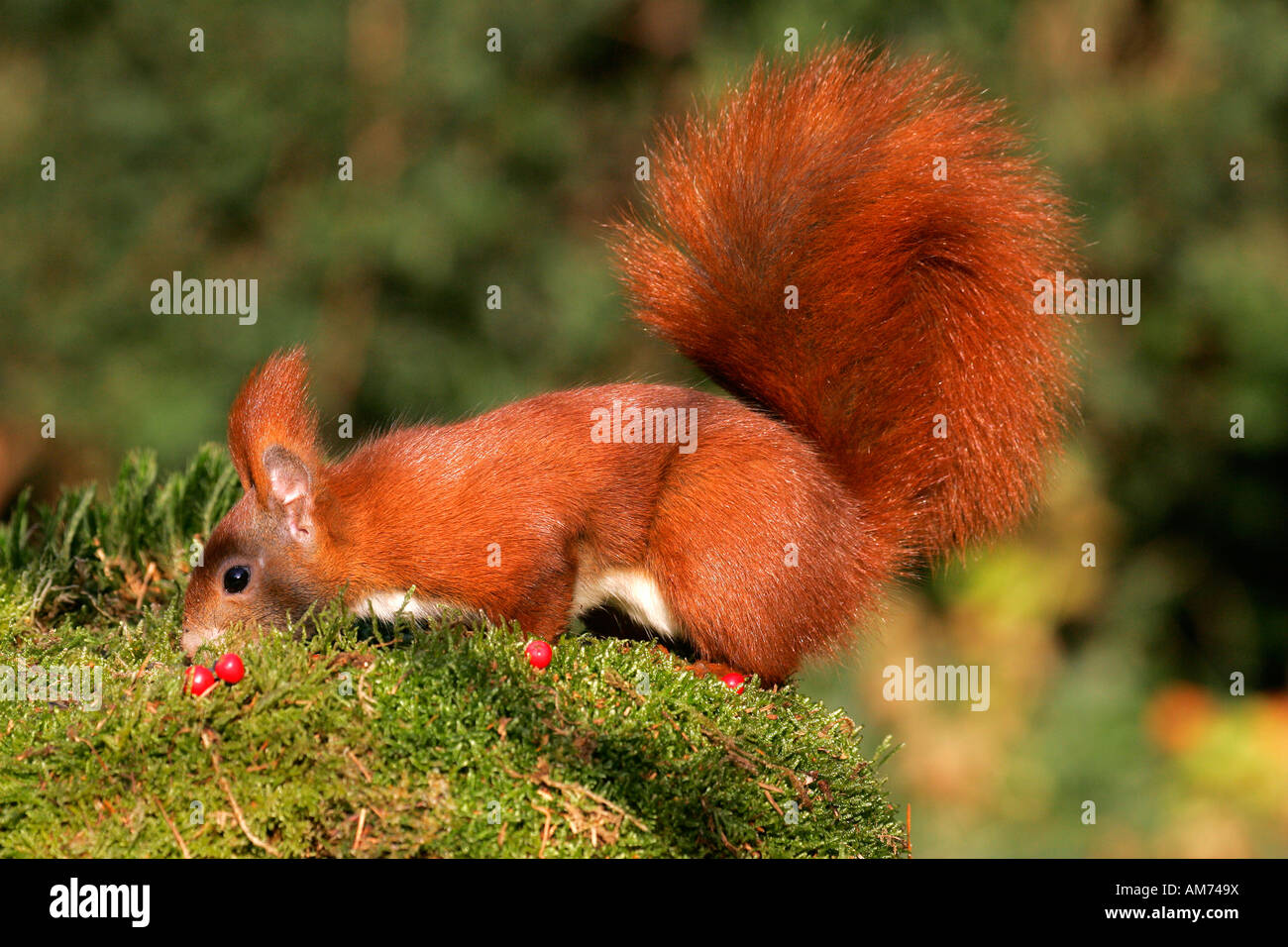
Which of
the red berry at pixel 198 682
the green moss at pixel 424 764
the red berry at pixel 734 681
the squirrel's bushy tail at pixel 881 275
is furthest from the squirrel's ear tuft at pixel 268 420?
the red berry at pixel 734 681

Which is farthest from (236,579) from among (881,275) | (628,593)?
(881,275)

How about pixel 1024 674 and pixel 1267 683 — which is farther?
pixel 1267 683

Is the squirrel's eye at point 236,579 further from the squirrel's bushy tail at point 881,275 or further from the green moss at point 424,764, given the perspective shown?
the squirrel's bushy tail at point 881,275

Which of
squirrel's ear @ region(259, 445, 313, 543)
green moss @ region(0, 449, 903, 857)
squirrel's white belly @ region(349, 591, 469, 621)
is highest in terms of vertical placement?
squirrel's ear @ region(259, 445, 313, 543)

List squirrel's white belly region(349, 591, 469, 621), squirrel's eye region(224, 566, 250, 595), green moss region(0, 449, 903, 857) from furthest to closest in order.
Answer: squirrel's white belly region(349, 591, 469, 621) → squirrel's eye region(224, 566, 250, 595) → green moss region(0, 449, 903, 857)

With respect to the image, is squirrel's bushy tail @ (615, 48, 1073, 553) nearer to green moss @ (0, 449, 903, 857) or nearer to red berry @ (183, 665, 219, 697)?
green moss @ (0, 449, 903, 857)

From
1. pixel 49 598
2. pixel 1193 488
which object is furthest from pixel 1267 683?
pixel 49 598

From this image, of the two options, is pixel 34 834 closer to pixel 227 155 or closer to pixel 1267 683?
pixel 227 155

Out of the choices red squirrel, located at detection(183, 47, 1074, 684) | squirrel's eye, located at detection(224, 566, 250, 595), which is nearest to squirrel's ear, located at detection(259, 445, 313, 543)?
red squirrel, located at detection(183, 47, 1074, 684)
